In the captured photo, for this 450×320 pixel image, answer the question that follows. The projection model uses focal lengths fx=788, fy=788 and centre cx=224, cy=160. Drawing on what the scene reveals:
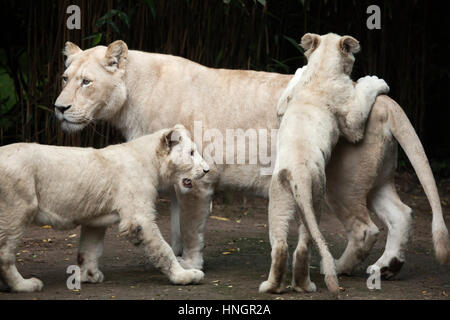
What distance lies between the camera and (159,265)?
5.20 meters

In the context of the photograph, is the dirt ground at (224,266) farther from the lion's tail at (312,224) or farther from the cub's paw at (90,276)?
the lion's tail at (312,224)

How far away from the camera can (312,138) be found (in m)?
5.09

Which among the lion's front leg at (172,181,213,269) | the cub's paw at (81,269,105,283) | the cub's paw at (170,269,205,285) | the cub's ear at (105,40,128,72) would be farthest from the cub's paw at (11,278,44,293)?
the cub's ear at (105,40,128,72)

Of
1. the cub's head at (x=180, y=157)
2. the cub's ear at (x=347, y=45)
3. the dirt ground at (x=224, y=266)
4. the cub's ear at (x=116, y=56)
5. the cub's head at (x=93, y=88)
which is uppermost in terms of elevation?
the cub's ear at (x=347, y=45)

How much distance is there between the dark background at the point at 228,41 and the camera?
7832 mm

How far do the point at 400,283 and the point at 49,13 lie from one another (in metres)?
4.90

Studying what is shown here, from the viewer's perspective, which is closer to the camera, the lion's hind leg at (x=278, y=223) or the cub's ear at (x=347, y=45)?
the lion's hind leg at (x=278, y=223)

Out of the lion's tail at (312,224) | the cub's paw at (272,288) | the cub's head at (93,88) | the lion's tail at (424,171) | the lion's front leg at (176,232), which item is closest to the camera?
the lion's tail at (312,224)

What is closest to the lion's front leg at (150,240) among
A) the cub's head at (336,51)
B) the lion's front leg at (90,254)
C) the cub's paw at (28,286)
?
the lion's front leg at (90,254)

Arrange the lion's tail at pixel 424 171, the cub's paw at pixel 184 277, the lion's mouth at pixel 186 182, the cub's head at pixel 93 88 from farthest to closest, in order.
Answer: the cub's head at pixel 93 88
the lion's mouth at pixel 186 182
the cub's paw at pixel 184 277
the lion's tail at pixel 424 171

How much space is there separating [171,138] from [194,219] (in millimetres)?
739

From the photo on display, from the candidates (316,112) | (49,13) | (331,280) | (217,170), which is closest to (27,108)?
(49,13)

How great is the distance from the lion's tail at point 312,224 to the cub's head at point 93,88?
1.69 meters

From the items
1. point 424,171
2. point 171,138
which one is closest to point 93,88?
point 171,138
